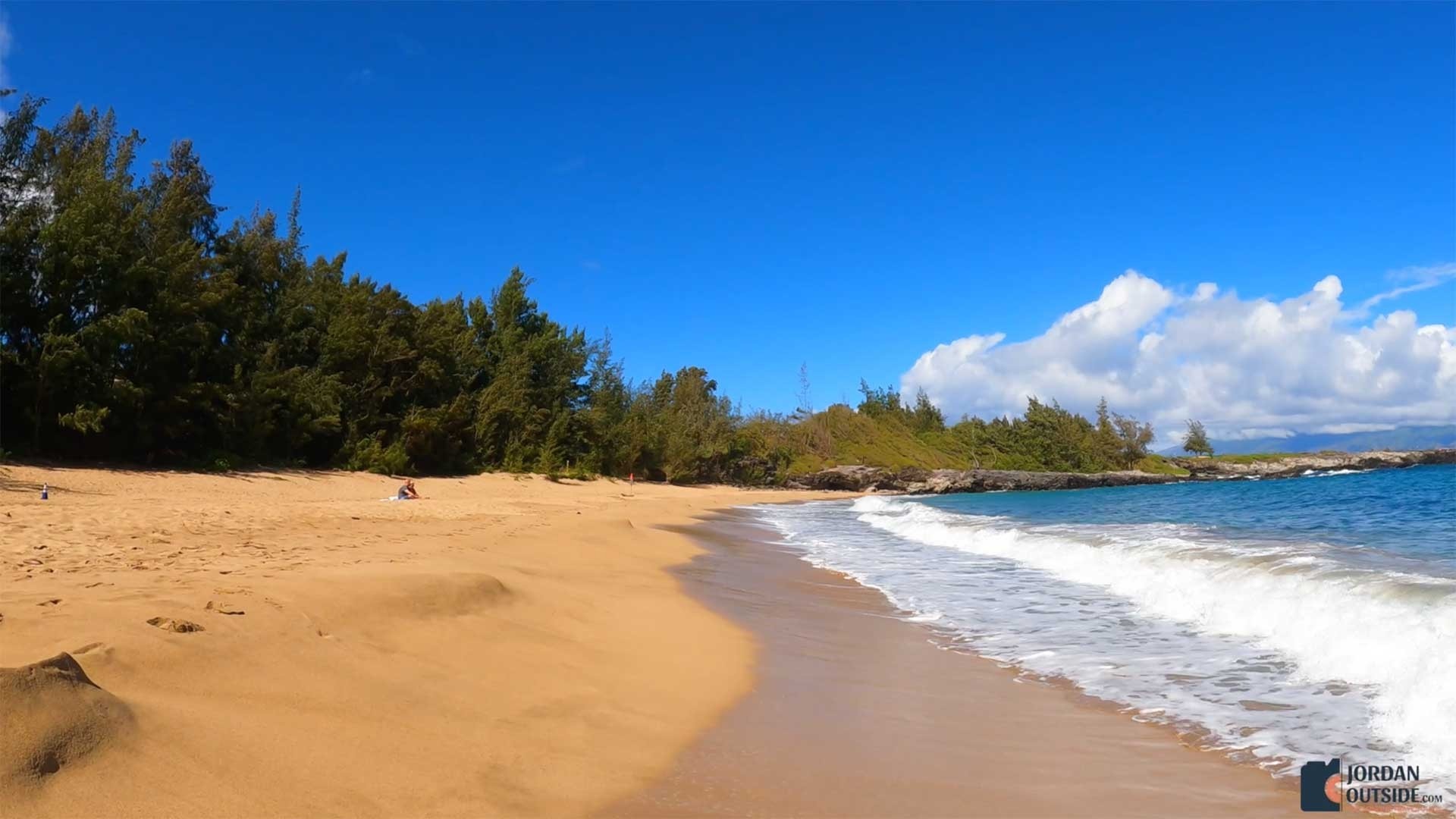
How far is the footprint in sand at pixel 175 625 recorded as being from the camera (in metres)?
4.24

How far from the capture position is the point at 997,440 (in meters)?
91.2

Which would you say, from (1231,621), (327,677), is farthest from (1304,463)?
(327,677)

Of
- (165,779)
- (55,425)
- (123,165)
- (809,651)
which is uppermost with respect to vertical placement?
(123,165)

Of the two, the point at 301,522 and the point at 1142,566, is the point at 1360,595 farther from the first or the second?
the point at 301,522

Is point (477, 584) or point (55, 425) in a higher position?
point (55, 425)

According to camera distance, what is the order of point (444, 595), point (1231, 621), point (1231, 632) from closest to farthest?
point (444, 595), point (1231, 632), point (1231, 621)

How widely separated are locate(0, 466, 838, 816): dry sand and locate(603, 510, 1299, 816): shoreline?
0.96 ft

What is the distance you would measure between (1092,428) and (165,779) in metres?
103

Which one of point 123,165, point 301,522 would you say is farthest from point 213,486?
point 123,165

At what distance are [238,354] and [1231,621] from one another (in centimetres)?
2813

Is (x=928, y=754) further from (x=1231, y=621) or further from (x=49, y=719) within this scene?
(x=1231, y=621)

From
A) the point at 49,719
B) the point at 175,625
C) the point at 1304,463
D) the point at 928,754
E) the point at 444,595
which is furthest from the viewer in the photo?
the point at 1304,463

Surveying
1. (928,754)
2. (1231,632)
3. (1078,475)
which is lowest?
(928,754)

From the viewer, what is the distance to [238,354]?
25656mm
